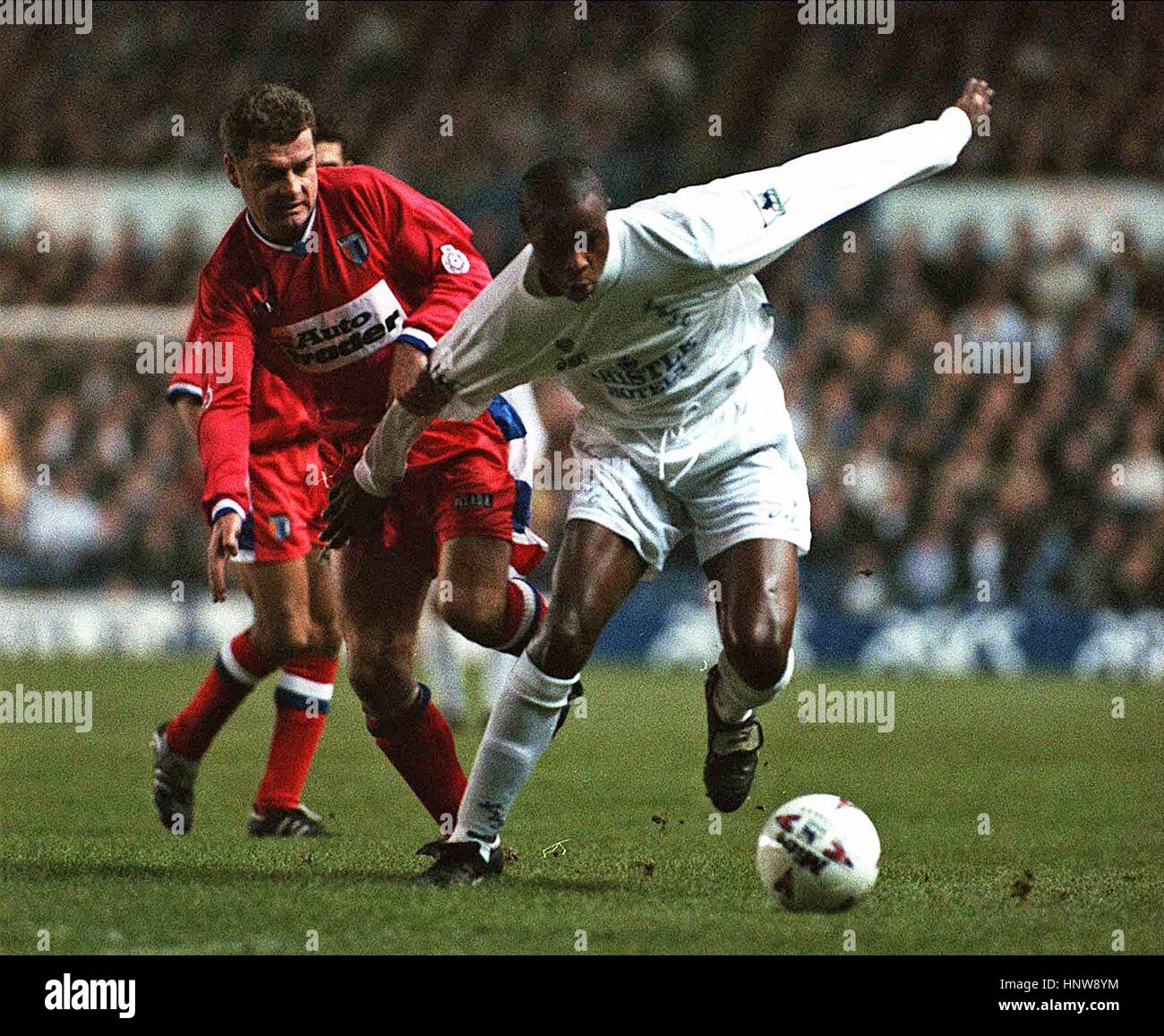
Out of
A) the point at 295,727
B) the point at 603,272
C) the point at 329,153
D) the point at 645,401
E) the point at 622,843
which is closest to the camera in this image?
the point at 603,272

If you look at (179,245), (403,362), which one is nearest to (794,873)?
(403,362)

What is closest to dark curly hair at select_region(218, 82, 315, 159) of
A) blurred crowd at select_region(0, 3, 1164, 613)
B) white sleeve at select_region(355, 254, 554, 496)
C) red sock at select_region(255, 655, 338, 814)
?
white sleeve at select_region(355, 254, 554, 496)

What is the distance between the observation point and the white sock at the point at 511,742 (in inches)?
215

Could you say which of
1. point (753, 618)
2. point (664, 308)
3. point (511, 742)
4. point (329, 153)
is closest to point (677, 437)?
point (664, 308)

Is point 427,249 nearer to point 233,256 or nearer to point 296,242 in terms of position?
point 296,242

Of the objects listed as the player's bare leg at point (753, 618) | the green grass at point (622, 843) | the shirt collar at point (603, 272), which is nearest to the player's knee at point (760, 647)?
the player's bare leg at point (753, 618)

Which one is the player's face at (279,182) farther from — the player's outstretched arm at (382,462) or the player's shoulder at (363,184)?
the player's outstretched arm at (382,462)

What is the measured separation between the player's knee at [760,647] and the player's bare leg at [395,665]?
44.5 inches

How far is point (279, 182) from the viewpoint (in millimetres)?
5734

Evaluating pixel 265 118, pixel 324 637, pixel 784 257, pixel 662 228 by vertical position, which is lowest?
pixel 324 637

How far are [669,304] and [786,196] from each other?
469mm

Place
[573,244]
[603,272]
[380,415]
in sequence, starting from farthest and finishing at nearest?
[380,415] → [603,272] → [573,244]

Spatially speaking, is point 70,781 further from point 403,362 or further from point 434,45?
point 434,45

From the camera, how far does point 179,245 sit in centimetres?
1862
